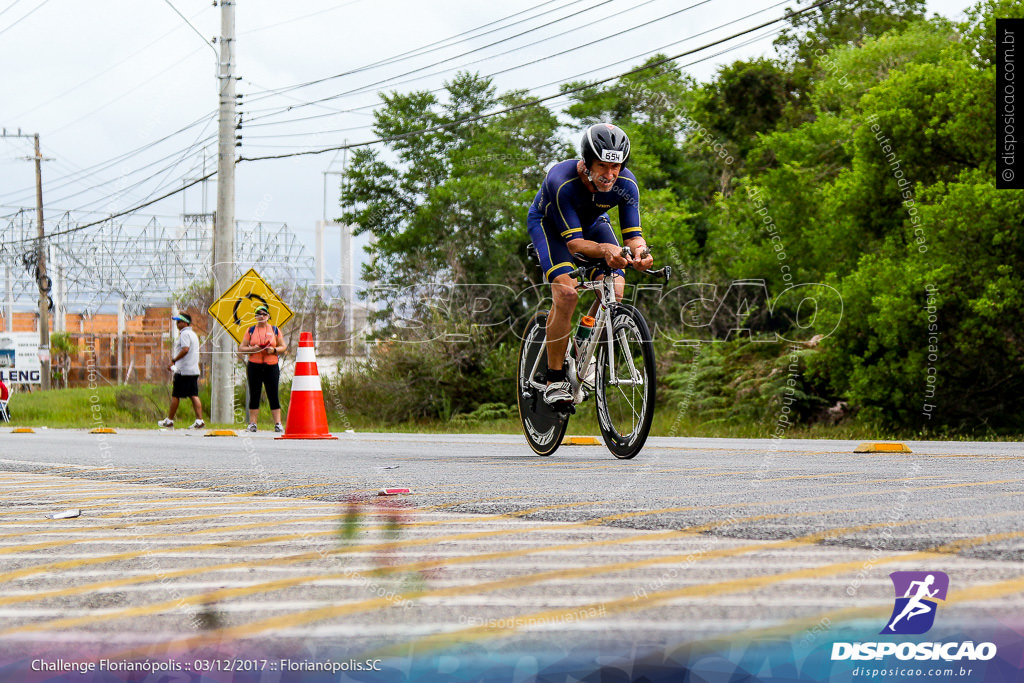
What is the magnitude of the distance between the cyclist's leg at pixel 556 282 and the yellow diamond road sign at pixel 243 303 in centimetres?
1305

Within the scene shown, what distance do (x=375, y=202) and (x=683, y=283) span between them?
866 inches

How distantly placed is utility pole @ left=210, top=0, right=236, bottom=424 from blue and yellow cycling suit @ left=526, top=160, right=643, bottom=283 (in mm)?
15057

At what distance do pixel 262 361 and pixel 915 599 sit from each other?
46.3ft

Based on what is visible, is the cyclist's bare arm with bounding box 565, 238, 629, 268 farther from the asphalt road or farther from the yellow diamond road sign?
the yellow diamond road sign

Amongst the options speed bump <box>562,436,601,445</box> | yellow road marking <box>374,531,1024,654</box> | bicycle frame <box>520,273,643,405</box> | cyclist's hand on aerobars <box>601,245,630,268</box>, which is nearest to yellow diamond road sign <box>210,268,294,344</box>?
speed bump <box>562,436,601,445</box>

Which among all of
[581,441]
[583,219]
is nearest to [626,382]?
[583,219]

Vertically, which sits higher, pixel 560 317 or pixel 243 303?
pixel 243 303

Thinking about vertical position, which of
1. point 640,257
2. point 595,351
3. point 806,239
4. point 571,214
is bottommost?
point 595,351

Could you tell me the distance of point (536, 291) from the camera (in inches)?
1080

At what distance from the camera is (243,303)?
20047 millimetres

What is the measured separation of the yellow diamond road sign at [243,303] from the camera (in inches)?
784

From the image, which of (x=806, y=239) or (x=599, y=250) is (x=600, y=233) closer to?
(x=599, y=250)

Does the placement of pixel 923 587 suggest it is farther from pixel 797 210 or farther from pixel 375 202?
pixel 375 202

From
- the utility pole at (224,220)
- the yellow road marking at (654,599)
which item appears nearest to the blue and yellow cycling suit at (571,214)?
the yellow road marking at (654,599)
